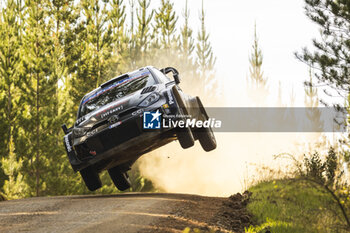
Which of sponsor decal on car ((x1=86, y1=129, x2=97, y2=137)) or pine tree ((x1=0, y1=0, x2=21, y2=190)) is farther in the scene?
pine tree ((x1=0, y1=0, x2=21, y2=190))

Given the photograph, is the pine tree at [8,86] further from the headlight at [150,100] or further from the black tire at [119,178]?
the headlight at [150,100]

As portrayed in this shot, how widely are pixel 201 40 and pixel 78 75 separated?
78.5 feet

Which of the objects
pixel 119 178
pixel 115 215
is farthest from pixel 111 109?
pixel 119 178

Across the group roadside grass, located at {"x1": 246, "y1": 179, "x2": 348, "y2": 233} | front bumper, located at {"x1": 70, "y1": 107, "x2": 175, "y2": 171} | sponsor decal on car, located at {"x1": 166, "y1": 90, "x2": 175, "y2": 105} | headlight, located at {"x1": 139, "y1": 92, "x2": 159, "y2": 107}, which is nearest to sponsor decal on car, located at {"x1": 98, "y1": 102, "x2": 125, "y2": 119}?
front bumper, located at {"x1": 70, "y1": 107, "x2": 175, "y2": 171}

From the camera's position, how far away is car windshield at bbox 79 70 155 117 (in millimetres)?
9539

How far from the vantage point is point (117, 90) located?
9.82m

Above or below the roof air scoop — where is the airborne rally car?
below

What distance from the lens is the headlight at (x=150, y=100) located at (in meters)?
8.59

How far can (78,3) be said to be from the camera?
29000 mm

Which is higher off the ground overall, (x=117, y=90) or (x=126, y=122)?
(x=117, y=90)

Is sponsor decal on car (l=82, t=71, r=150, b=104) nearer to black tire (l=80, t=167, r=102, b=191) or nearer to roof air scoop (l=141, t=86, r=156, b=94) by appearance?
roof air scoop (l=141, t=86, r=156, b=94)

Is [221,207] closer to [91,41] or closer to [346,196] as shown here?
[346,196]

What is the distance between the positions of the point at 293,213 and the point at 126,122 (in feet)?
11.5

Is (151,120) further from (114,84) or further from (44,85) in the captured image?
(44,85)
